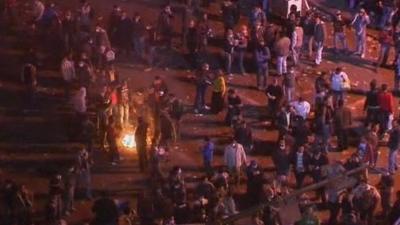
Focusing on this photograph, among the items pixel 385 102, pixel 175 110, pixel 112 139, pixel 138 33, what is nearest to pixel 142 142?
pixel 112 139

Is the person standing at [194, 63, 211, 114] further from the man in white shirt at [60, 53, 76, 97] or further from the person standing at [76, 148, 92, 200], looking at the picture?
the person standing at [76, 148, 92, 200]

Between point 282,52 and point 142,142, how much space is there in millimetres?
6164

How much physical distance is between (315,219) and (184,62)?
9.37 meters

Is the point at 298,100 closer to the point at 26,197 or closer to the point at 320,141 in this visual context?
the point at 320,141

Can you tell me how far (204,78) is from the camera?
24.8m

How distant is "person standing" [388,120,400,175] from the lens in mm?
22656

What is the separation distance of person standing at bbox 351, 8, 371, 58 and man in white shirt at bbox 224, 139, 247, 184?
8.23 m

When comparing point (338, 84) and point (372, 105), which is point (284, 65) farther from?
point (372, 105)

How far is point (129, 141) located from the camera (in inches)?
936

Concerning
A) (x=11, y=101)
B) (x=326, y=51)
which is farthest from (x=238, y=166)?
(x=326, y=51)

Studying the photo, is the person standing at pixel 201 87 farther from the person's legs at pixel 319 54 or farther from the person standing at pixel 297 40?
the person's legs at pixel 319 54

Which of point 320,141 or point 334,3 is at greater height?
point 334,3

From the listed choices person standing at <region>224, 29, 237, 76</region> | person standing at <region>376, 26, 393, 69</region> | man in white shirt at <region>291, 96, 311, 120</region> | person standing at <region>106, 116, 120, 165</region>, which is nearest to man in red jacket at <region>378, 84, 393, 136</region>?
man in white shirt at <region>291, 96, 311, 120</region>

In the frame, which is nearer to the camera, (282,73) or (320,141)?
(320,141)
